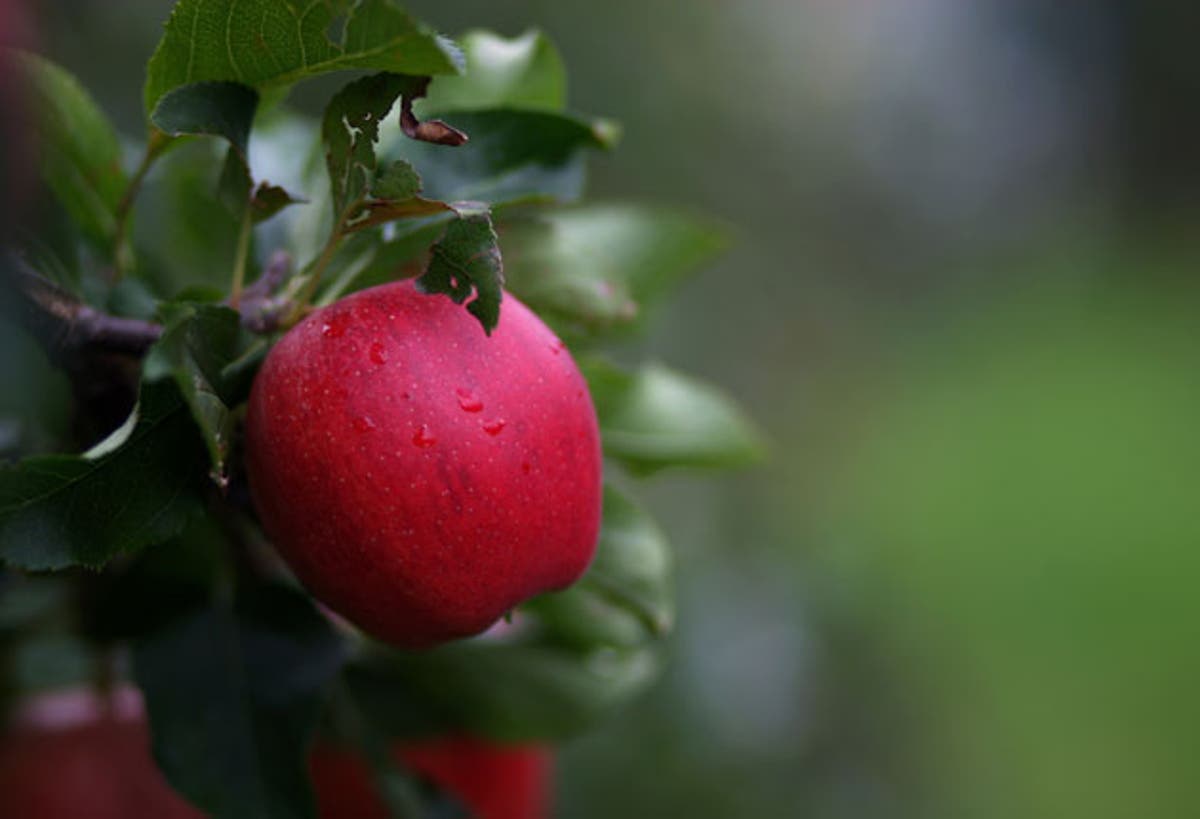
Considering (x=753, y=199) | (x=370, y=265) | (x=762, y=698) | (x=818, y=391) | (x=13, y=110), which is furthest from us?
(x=818, y=391)

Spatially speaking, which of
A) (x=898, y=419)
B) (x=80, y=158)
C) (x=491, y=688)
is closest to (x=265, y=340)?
(x=80, y=158)

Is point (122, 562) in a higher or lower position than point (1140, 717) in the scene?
higher

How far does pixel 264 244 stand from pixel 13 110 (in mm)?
267

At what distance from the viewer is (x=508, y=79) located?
1.95ft

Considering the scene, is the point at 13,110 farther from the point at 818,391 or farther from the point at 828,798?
the point at 818,391

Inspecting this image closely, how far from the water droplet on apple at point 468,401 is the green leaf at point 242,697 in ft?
0.59

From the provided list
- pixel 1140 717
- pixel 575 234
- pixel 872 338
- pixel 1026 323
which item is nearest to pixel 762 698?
pixel 575 234

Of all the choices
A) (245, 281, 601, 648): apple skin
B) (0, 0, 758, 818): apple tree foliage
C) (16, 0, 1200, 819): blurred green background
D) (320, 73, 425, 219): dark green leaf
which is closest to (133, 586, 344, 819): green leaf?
(0, 0, 758, 818): apple tree foliage

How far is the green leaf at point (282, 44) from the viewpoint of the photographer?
1.23 feet

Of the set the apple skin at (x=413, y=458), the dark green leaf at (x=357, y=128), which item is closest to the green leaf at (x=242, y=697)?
the apple skin at (x=413, y=458)

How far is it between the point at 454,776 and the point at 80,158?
15.1 inches

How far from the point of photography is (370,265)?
507mm

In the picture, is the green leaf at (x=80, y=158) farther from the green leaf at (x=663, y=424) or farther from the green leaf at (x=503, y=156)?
the green leaf at (x=663, y=424)

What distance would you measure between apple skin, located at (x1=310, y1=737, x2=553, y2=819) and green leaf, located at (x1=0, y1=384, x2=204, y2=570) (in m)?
0.26
